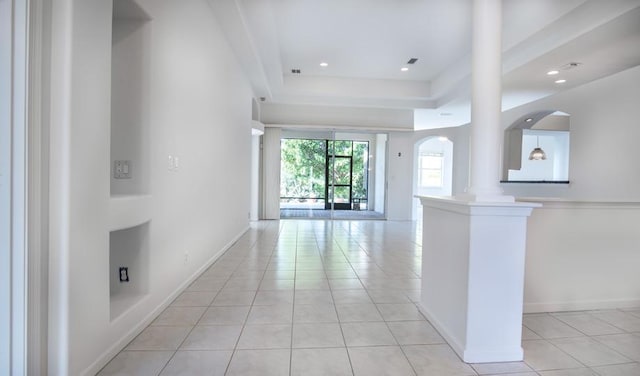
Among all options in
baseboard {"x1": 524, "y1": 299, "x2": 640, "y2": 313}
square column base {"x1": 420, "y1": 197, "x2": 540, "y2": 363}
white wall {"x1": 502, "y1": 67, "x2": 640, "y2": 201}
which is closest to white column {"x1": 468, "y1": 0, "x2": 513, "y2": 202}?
square column base {"x1": 420, "y1": 197, "x2": 540, "y2": 363}

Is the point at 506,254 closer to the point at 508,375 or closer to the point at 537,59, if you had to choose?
the point at 508,375

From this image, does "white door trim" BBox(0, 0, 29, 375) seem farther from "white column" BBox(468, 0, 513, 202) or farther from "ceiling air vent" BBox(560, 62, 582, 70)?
"ceiling air vent" BBox(560, 62, 582, 70)

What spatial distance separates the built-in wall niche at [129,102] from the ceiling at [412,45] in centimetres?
149

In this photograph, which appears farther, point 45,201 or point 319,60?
point 319,60

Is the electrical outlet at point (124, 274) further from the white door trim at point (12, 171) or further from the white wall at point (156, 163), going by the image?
the white door trim at point (12, 171)

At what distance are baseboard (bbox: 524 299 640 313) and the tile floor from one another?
7 centimetres

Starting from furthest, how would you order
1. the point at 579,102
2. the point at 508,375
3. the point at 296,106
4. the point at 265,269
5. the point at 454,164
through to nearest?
the point at 454,164 → the point at 296,106 → the point at 579,102 → the point at 265,269 → the point at 508,375

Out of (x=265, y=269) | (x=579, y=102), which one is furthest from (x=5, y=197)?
(x=579, y=102)

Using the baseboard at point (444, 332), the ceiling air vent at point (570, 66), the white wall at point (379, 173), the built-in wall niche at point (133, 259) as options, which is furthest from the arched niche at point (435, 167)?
the built-in wall niche at point (133, 259)

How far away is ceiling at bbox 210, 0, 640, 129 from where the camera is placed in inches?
145

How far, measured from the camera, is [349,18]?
14.4ft

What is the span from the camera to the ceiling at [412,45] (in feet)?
12.0

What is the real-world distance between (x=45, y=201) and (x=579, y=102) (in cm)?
670

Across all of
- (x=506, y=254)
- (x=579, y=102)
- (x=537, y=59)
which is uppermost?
(x=537, y=59)
